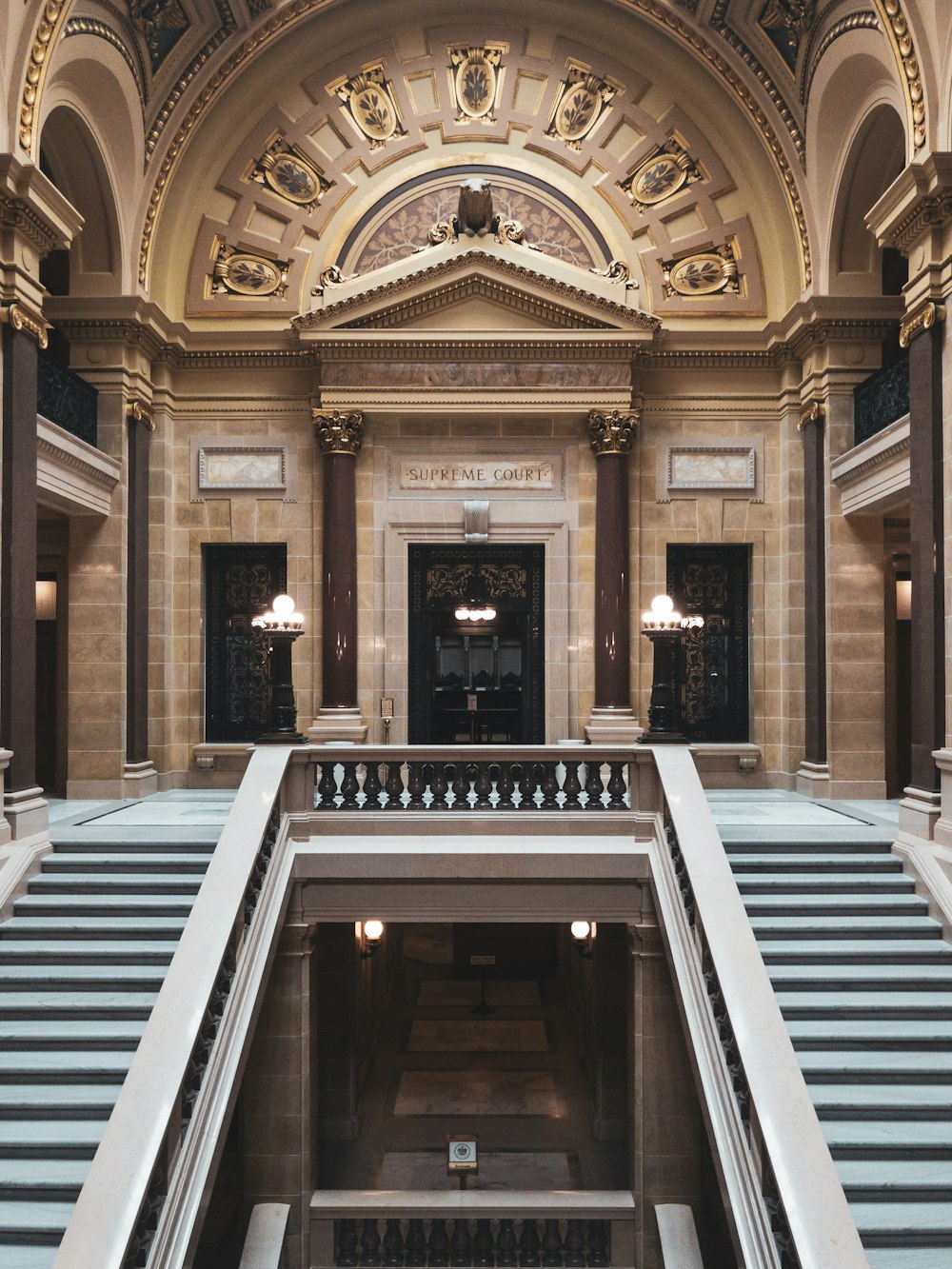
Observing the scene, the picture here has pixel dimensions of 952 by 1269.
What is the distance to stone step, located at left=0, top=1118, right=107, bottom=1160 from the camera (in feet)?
18.3

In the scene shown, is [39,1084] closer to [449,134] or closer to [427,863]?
[427,863]

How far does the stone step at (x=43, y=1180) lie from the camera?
210 inches

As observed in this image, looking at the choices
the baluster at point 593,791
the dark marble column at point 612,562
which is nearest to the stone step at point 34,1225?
the baluster at point 593,791

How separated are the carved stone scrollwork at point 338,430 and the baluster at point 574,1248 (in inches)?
348

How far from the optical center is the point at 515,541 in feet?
41.3

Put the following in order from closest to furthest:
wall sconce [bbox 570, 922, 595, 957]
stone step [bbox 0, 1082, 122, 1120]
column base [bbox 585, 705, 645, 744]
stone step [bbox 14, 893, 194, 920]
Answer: stone step [bbox 0, 1082, 122, 1120], stone step [bbox 14, 893, 194, 920], wall sconce [bbox 570, 922, 595, 957], column base [bbox 585, 705, 645, 744]

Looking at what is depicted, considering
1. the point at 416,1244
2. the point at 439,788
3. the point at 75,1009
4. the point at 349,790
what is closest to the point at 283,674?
the point at 349,790

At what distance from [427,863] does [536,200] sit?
9.23 meters

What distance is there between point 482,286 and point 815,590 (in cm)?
584

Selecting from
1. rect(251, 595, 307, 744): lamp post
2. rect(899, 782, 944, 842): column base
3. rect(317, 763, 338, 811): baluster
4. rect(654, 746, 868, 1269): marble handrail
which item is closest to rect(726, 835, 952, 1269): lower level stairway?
rect(899, 782, 944, 842): column base

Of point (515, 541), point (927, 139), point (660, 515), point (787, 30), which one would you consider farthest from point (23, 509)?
point (787, 30)

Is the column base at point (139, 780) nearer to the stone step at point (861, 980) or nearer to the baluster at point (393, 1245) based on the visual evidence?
the baluster at point (393, 1245)

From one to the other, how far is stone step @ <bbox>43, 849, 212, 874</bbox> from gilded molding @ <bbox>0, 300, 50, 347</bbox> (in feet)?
15.6

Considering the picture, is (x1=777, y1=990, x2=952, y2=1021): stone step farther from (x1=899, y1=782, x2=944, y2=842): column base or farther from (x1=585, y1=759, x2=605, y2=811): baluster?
(x1=585, y1=759, x2=605, y2=811): baluster
